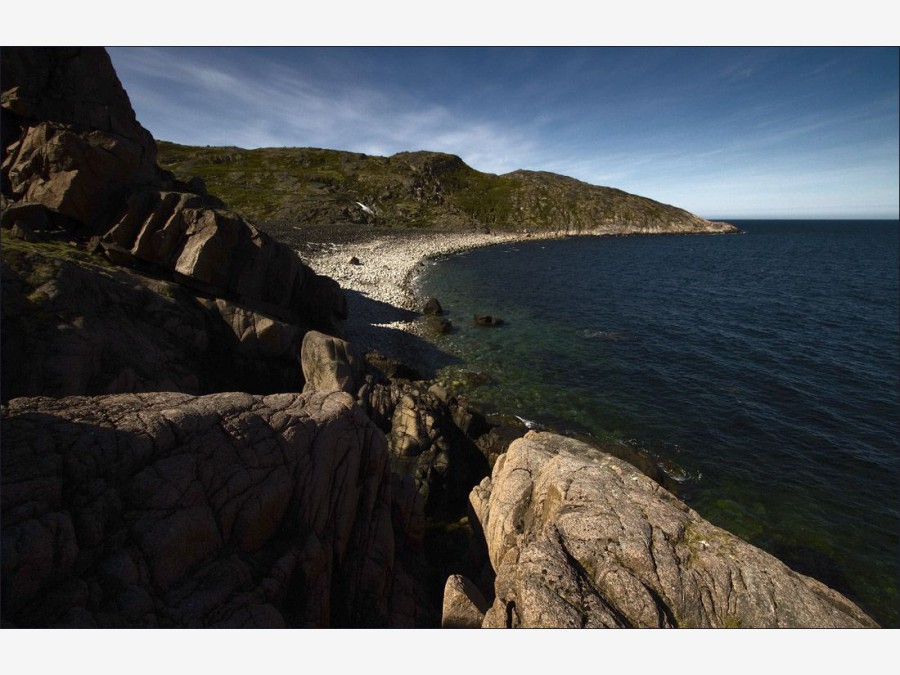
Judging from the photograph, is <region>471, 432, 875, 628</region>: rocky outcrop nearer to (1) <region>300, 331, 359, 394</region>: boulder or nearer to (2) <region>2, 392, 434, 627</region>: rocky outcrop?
(2) <region>2, 392, 434, 627</region>: rocky outcrop

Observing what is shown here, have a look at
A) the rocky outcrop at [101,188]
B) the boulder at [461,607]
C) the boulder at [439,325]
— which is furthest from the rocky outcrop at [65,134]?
the boulder at [461,607]

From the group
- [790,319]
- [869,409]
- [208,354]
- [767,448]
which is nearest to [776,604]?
[767,448]

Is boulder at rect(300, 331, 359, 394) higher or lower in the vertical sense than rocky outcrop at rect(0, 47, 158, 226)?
lower

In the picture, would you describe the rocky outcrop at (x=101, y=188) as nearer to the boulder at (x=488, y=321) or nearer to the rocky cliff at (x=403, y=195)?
the boulder at (x=488, y=321)

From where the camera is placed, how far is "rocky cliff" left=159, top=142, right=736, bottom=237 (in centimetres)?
11688

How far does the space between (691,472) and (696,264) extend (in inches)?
3304

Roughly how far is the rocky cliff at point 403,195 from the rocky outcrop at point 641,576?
106 meters

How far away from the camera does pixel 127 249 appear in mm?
22156

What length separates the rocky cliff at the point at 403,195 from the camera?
117 meters

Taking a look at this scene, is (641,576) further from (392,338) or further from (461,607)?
(392,338)

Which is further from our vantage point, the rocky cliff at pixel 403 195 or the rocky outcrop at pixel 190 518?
the rocky cliff at pixel 403 195

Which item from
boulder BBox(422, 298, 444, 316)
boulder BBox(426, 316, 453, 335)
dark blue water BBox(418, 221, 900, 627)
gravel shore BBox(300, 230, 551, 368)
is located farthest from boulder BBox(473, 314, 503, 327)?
gravel shore BBox(300, 230, 551, 368)

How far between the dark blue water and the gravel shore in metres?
5.05

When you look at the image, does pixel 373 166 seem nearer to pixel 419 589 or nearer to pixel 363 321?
pixel 363 321
